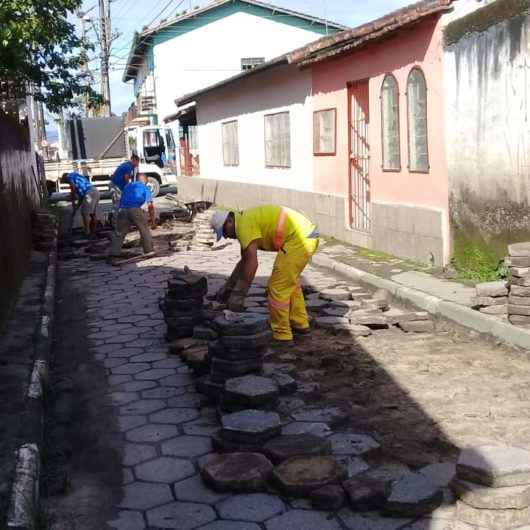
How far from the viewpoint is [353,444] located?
470cm

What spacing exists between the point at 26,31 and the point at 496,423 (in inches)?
436

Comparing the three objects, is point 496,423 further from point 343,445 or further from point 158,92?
point 158,92

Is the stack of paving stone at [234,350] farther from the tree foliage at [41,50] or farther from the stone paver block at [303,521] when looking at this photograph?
the tree foliage at [41,50]

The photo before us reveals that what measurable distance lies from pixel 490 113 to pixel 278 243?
3.30 metres

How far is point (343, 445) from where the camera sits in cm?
471

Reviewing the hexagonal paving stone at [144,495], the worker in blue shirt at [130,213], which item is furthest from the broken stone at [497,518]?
the worker in blue shirt at [130,213]

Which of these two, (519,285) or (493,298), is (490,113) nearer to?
(493,298)

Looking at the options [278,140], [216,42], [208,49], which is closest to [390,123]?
[278,140]

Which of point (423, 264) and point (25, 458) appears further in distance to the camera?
point (423, 264)

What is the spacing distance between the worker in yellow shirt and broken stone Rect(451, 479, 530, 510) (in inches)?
133

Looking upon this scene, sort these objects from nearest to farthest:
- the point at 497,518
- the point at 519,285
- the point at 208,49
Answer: the point at 497,518
the point at 519,285
the point at 208,49

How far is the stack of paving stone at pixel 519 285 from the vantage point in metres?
6.94

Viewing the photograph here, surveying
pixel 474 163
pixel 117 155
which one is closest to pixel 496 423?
pixel 474 163

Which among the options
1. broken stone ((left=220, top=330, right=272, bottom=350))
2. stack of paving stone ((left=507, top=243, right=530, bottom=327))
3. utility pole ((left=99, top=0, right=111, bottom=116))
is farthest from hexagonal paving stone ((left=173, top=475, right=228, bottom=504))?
utility pole ((left=99, top=0, right=111, bottom=116))
